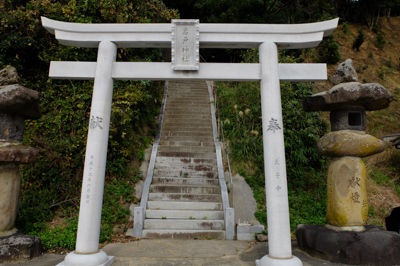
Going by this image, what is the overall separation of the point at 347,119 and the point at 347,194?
1428 millimetres

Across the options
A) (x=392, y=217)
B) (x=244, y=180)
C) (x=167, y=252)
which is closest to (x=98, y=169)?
(x=167, y=252)

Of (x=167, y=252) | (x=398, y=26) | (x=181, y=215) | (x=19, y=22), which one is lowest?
(x=167, y=252)

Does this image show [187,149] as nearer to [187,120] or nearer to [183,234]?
[187,120]

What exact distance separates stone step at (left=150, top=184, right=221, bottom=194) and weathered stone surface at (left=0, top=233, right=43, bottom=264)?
3.04 metres

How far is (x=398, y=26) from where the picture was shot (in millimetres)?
21875

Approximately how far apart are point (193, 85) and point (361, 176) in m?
10.3

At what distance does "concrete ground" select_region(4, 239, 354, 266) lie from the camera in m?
4.68

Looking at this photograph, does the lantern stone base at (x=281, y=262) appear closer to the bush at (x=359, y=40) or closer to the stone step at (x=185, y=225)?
the stone step at (x=185, y=225)

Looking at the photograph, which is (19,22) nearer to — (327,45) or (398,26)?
(327,45)

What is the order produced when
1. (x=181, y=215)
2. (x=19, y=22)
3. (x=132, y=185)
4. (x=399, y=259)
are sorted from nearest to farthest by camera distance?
(x=399, y=259) < (x=181, y=215) < (x=132, y=185) < (x=19, y=22)

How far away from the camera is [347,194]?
4.99 m

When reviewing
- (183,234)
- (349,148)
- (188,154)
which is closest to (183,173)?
(188,154)

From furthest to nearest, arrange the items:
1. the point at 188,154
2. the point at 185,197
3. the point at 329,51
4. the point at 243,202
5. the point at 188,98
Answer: the point at 329,51, the point at 188,98, the point at 188,154, the point at 243,202, the point at 185,197

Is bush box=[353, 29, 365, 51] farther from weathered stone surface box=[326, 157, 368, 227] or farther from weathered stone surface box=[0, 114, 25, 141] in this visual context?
weathered stone surface box=[0, 114, 25, 141]
